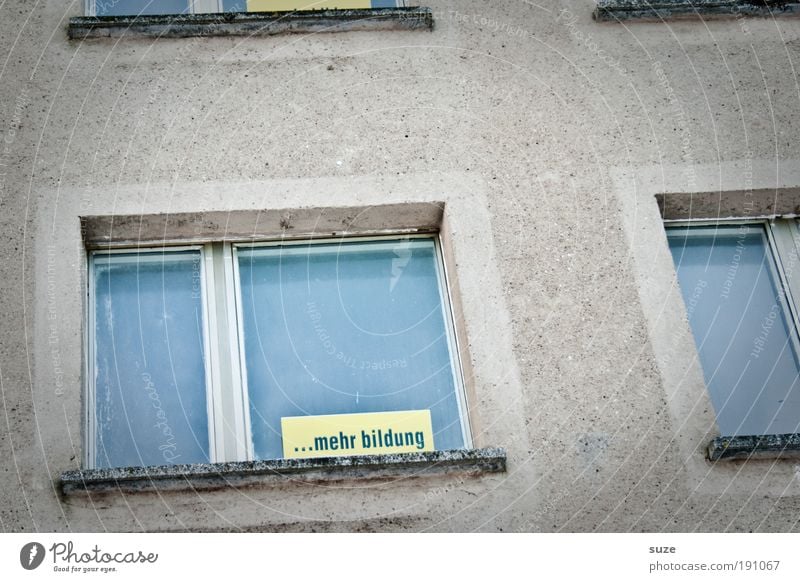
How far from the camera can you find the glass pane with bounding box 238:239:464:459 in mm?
6246

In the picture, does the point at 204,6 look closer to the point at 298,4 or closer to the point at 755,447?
the point at 298,4

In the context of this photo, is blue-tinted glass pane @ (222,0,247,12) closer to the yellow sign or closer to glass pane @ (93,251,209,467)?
glass pane @ (93,251,209,467)

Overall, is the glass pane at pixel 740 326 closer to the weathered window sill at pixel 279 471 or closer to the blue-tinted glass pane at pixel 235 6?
the weathered window sill at pixel 279 471

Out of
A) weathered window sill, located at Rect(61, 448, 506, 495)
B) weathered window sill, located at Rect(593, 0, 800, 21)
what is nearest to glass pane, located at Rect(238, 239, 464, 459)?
weathered window sill, located at Rect(61, 448, 506, 495)

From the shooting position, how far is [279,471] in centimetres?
566

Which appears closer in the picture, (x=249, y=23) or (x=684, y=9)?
(x=249, y=23)

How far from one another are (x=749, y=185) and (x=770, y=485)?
175 cm

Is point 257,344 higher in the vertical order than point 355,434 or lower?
higher

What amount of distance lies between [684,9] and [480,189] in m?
1.84

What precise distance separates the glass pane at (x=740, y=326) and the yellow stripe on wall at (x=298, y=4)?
91.6 inches

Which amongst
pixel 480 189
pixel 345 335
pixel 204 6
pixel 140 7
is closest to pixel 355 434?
pixel 345 335

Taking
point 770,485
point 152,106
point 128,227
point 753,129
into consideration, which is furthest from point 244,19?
point 770,485

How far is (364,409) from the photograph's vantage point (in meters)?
6.21
